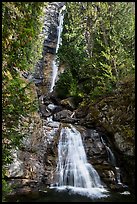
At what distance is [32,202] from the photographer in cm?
956

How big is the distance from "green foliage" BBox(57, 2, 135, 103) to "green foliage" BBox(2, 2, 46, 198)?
28.7ft

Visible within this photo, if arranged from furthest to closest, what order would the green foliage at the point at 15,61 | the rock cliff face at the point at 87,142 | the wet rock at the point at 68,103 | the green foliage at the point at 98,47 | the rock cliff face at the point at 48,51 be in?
the rock cliff face at the point at 48,51
the wet rock at the point at 68,103
the green foliage at the point at 98,47
the rock cliff face at the point at 87,142
the green foliage at the point at 15,61

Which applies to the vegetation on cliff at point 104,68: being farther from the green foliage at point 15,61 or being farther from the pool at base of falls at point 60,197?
the green foliage at point 15,61

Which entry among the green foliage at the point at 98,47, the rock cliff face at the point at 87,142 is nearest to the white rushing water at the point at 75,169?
the rock cliff face at the point at 87,142

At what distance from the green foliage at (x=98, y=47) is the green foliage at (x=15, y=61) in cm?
876

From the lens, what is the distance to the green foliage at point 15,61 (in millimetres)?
A: 7586

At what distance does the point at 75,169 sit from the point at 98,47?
12696 mm

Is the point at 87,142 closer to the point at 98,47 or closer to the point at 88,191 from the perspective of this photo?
the point at 88,191

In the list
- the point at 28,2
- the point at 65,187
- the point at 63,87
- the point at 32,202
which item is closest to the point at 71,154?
the point at 65,187

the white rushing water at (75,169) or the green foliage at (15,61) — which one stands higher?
the green foliage at (15,61)

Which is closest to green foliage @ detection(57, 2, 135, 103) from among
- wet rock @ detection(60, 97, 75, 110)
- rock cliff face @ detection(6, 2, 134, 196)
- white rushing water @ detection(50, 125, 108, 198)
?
wet rock @ detection(60, 97, 75, 110)

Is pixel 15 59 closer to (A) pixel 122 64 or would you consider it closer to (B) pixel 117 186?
(B) pixel 117 186

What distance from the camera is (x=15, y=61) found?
8.58 m

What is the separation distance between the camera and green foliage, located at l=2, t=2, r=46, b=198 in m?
7.59
